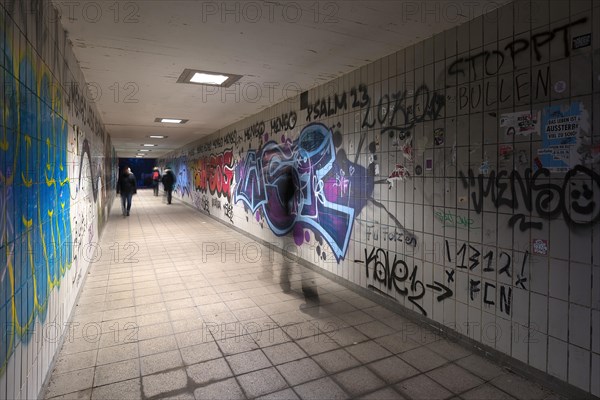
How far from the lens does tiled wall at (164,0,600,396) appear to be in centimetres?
259

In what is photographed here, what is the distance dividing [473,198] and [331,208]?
100 inches

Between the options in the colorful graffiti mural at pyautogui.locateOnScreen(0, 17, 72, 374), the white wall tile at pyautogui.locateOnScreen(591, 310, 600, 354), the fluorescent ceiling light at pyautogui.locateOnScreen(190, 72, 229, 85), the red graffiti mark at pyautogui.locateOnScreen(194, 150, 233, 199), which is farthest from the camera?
the red graffiti mark at pyautogui.locateOnScreen(194, 150, 233, 199)

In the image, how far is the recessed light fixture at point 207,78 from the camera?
17.0 feet

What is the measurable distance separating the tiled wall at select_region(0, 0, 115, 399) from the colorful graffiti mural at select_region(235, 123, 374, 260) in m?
3.46

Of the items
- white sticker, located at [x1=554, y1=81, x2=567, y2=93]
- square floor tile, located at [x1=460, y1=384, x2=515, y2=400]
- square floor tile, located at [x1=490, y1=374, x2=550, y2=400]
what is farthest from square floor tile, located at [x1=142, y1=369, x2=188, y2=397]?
white sticker, located at [x1=554, y1=81, x2=567, y2=93]

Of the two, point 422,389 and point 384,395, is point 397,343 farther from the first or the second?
point 384,395

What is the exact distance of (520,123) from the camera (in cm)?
293

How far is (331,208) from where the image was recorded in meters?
5.62

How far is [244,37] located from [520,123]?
2.85m

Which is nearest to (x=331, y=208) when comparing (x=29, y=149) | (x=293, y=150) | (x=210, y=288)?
(x=293, y=150)

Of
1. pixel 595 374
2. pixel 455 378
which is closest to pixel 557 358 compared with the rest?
pixel 595 374

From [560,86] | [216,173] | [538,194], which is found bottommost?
[538,194]

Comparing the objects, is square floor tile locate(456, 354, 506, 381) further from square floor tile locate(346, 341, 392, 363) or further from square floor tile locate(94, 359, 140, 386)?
square floor tile locate(94, 359, 140, 386)

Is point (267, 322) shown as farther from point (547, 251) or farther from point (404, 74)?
point (404, 74)
